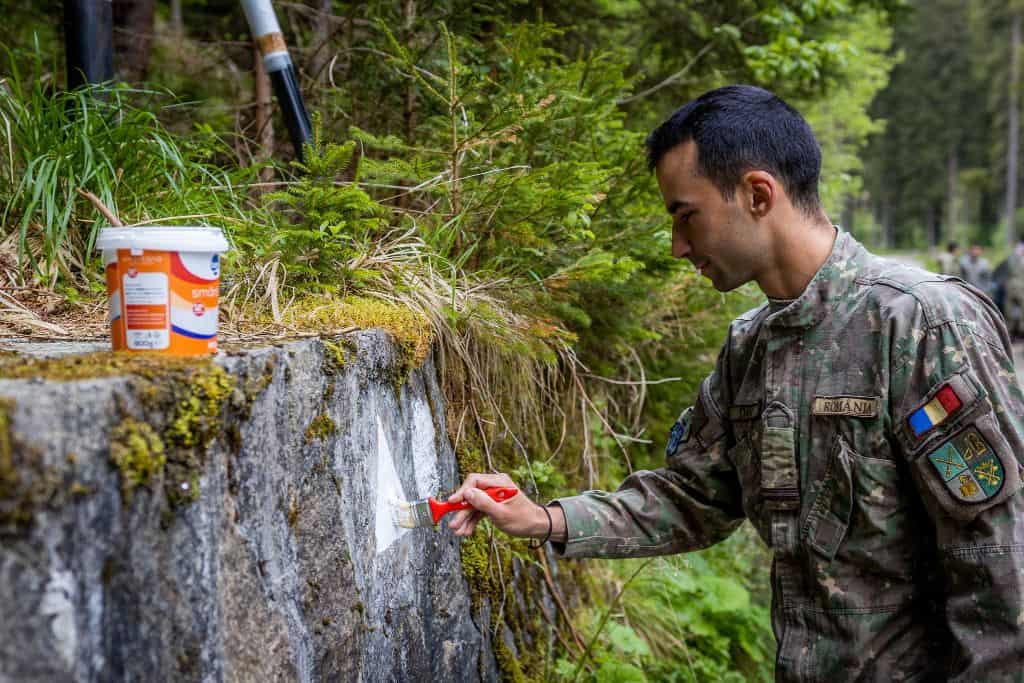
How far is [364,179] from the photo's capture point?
336cm

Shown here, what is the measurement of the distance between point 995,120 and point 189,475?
147ft

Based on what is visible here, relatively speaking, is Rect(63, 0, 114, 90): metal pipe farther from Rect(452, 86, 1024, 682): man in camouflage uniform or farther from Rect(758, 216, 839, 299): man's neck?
Rect(758, 216, 839, 299): man's neck

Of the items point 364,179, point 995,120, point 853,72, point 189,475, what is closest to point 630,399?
point 364,179

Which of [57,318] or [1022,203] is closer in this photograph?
[57,318]

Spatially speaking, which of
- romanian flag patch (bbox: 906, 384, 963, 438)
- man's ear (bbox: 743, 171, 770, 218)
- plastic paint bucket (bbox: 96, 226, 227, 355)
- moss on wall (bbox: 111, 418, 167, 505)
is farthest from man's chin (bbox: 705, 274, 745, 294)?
moss on wall (bbox: 111, 418, 167, 505)

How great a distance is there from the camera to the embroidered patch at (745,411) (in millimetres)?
2266

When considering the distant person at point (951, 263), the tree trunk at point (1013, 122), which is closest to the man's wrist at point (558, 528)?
the distant person at point (951, 263)

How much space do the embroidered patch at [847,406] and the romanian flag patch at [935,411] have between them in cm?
10

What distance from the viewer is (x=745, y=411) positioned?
231cm

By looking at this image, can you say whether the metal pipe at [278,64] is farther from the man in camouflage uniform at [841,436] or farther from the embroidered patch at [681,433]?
the embroidered patch at [681,433]

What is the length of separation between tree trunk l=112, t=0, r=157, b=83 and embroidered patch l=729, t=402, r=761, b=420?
13.6 feet

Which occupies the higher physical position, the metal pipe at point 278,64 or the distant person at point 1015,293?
the distant person at point 1015,293

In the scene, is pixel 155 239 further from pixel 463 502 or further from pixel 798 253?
pixel 798 253

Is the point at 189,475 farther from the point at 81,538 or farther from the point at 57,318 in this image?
the point at 57,318
